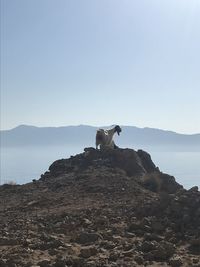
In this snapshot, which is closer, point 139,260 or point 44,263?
point 44,263

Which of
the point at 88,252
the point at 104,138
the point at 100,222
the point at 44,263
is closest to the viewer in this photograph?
the point at 44,263

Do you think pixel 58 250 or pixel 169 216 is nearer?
pixel 58 250

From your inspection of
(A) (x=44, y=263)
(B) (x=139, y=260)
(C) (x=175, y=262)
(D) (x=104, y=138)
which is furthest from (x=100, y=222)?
(D) (x=104, y=138)

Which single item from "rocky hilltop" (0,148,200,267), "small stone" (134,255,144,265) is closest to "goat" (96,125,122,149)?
"rocky hilltop" (0,148,200,267)

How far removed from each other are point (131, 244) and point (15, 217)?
4.82 m

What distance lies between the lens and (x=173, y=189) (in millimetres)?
18766

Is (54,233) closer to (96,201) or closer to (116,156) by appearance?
(96,201)

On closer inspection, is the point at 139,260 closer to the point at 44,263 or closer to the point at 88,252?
the point at 88,252

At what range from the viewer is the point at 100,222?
42.7 feet

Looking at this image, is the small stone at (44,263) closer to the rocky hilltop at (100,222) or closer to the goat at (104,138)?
the rocky hilltop at (100,222)

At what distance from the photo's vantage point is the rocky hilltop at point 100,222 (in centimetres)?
1060

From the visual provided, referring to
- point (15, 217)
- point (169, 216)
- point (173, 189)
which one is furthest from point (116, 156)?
point (169, 216)

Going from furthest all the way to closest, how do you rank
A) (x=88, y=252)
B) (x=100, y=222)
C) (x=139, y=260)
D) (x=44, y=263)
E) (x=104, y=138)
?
(x=104, y=138), (x=100, y=222), (x=88, y=252), (x=139, y=260), (x=44, y=263)

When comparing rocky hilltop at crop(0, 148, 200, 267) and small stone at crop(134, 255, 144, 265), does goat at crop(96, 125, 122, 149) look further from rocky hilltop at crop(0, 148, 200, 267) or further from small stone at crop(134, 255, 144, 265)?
small stone at crop(134, 255, 144, 265)
